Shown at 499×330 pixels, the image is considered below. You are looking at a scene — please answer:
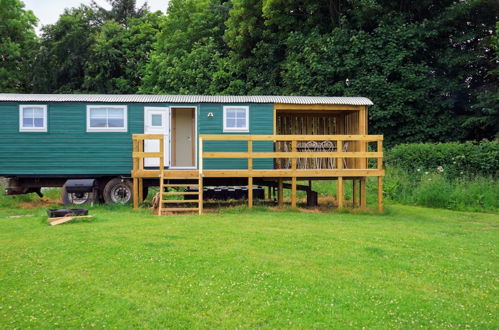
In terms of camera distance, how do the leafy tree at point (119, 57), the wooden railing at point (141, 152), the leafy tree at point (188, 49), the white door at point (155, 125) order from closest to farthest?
1. the wooden railing at point (141, 152)
2. the white door at point (155, 125)
3. the leafy tree at point (188, 49)
4. the leafy tree at point (119, 57)

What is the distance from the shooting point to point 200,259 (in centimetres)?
652

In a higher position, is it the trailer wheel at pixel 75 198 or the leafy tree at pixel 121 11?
the leafy tree at pixel 121 11

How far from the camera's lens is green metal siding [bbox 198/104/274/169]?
14.0 meters

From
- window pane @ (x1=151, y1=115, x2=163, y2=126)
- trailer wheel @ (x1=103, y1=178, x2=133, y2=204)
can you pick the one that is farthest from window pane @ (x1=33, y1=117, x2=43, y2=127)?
window pane @ (x1=151, y1=115, x2=163, y2=126)

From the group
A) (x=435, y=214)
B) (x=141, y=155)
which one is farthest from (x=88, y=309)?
(x=435, y=214)

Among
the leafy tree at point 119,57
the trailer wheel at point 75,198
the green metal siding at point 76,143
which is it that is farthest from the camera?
the leafy tree at point 119,57

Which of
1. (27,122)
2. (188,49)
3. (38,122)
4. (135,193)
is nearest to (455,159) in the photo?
(135,193)

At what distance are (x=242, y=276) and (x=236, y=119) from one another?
8698 millimetres

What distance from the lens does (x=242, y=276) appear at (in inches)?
230

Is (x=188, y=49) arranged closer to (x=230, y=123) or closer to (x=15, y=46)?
(x=15, y=46)

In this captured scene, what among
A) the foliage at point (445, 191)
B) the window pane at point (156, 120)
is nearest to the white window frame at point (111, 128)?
the window pane at point (156, 120)

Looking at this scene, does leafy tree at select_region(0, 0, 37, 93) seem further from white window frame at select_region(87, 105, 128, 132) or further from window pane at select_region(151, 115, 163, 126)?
window pane at select_region(151, 115, 163, 126)

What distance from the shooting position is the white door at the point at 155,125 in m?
13.9

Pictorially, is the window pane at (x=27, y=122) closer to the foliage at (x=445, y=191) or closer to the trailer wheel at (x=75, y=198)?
the trailer wheel at (x=75, y=198)
